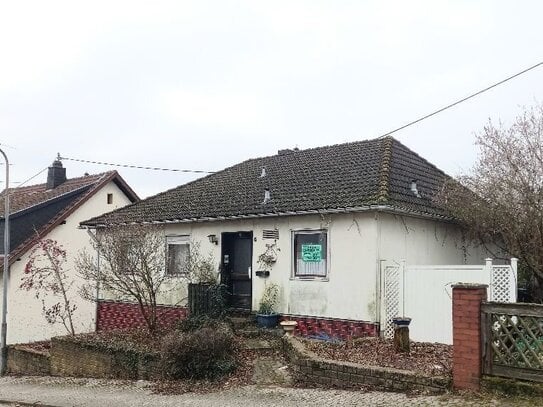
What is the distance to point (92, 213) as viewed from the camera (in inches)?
941

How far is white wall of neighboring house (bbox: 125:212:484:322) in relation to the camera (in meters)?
12.8

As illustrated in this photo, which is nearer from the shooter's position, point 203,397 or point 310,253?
point 203,397

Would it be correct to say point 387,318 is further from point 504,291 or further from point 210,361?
point 210,361

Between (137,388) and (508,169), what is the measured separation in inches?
351

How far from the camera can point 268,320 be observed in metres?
13.9

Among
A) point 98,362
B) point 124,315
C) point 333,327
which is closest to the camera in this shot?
point 333,327

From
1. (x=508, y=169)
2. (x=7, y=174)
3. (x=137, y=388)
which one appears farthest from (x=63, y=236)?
(x=508, y=169)

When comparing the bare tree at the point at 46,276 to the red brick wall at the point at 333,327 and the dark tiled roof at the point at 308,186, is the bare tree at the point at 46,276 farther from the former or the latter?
the red brick wall at the point at 333,327

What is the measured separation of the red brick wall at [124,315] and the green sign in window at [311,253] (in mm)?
4127

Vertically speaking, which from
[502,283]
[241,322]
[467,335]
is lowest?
[241,322]

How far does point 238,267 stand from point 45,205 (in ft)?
34.9

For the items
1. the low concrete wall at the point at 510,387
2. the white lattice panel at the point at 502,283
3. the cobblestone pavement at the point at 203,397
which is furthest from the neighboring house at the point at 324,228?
the low concrete wall at the point at 510,387

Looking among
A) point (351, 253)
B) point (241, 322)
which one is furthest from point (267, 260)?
point (351, 253)

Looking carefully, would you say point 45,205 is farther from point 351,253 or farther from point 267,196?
point 351,253
